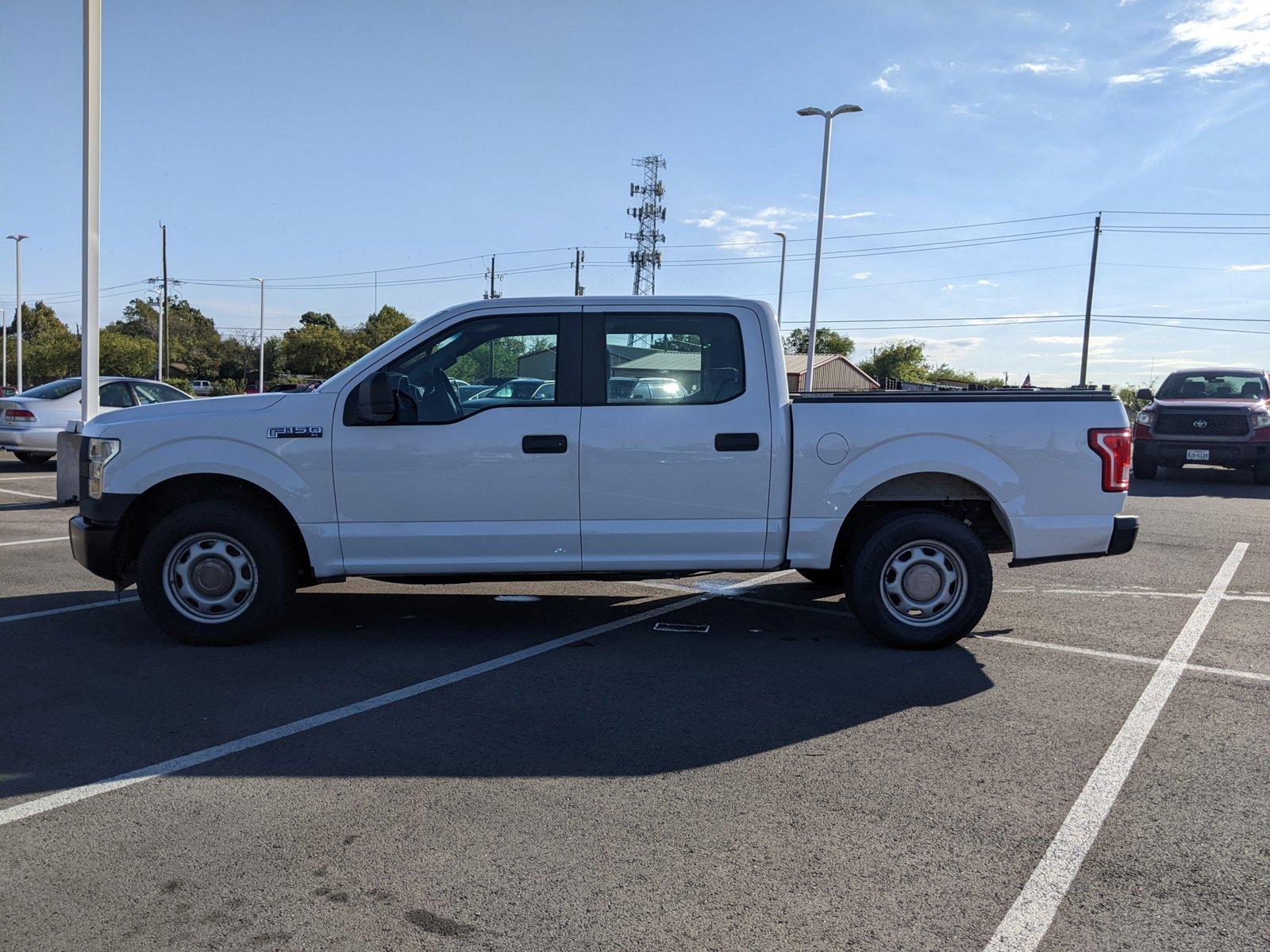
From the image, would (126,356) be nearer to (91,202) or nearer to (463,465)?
(91,202)

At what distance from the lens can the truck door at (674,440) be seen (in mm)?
5789

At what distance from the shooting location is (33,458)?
17562 millimetres

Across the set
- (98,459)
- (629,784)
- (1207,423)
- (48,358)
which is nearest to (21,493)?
(98,459)

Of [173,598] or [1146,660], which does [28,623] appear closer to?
[173,598]

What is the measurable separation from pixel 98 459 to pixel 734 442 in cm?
361

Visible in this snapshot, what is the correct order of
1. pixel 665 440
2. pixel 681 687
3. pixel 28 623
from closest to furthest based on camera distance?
pixel 681 687
pixel 665 440
pixel 28 623

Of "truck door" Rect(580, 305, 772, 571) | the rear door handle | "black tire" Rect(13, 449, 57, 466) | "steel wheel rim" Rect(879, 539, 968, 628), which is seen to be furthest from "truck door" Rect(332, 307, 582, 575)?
"black tire" Rect(13, 449, 57, 466)

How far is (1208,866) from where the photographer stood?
3348 millimetres

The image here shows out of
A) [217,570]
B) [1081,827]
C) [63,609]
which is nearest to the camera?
[1081,827]

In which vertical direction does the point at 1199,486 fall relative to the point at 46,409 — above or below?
below

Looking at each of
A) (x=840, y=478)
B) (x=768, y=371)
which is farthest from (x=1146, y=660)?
(x=768, y=371)

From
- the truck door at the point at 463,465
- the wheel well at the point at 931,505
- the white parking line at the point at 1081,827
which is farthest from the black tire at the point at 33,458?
the white parking line at the point at 1081,827

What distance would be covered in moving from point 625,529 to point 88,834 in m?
3.10

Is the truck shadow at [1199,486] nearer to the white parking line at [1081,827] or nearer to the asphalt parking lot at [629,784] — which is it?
the asphalt parking lot at [629,784]
